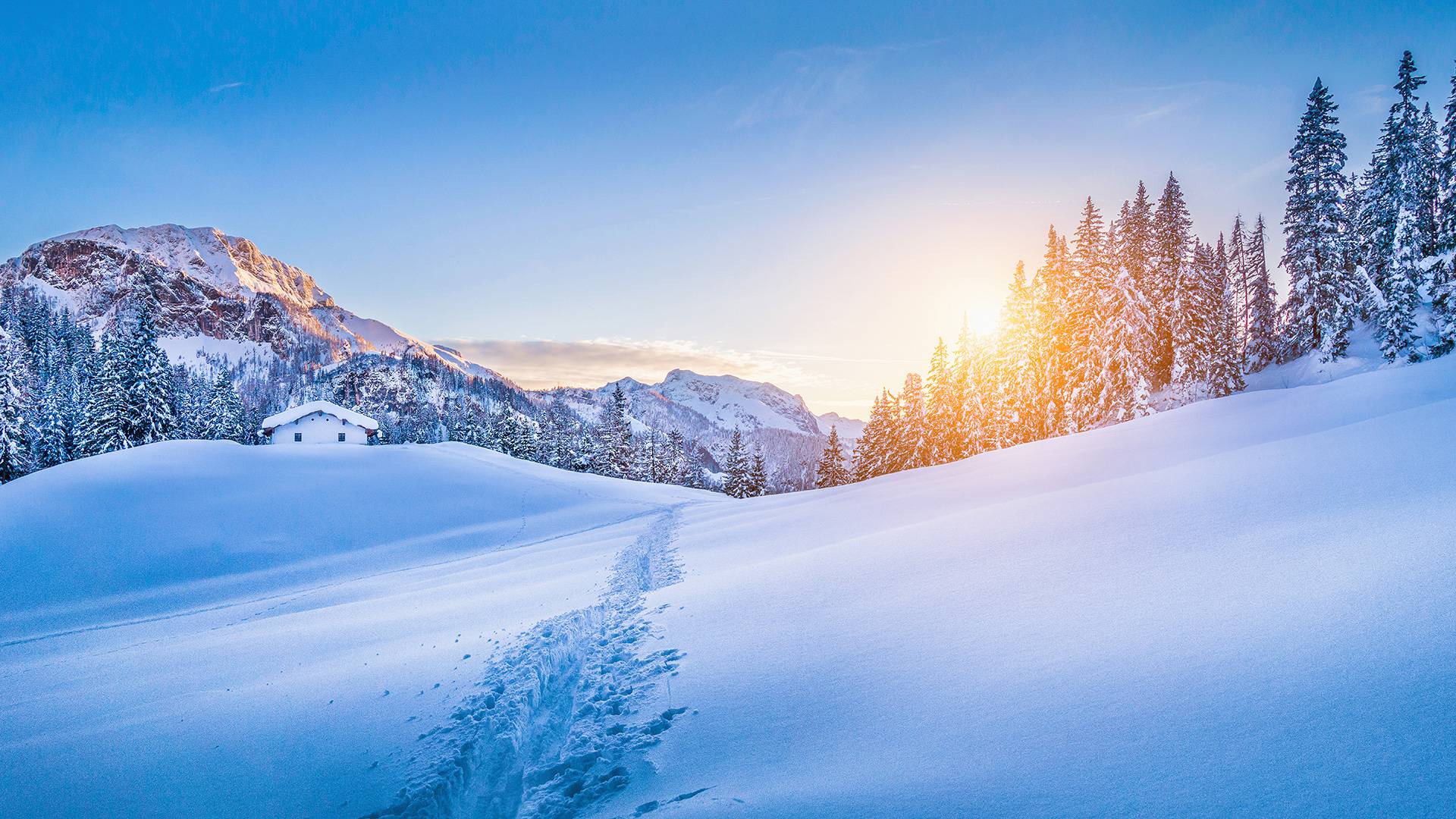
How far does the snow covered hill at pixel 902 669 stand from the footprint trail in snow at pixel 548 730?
0.11 feet

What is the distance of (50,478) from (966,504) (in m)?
28.9

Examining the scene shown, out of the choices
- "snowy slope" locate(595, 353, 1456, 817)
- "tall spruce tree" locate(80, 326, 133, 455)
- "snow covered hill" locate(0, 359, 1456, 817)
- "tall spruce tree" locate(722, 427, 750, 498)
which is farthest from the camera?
"tall spruce tree" locate(722, 427, 750, 498)

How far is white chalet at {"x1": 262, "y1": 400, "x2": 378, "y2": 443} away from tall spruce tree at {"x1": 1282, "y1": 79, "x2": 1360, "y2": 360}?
65.2 metres

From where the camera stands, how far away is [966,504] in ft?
32.4

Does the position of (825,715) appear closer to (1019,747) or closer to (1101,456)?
(1019,747)

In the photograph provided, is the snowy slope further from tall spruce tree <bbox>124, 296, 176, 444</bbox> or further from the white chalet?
tall spruce tree <bbox>124, 296, 176, 444</bbox>

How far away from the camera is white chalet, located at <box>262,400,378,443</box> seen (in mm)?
45531

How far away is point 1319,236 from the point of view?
31422 mm

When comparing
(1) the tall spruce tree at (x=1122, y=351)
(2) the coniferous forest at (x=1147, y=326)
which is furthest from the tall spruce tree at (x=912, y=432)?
(1) the tall spruce tree at (x=1122, y=351)

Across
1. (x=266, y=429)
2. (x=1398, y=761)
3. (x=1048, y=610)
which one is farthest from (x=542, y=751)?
(x=266, y=429)

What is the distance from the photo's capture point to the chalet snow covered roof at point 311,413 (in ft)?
148

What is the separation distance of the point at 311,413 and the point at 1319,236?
68.7 m

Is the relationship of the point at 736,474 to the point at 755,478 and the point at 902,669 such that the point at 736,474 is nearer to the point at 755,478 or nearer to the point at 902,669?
the point at 755,478

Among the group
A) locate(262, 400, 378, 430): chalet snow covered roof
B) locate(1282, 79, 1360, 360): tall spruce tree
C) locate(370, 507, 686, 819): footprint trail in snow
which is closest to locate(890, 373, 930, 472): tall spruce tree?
locate(1282, 79, 1360, 360): tall spruce tree
